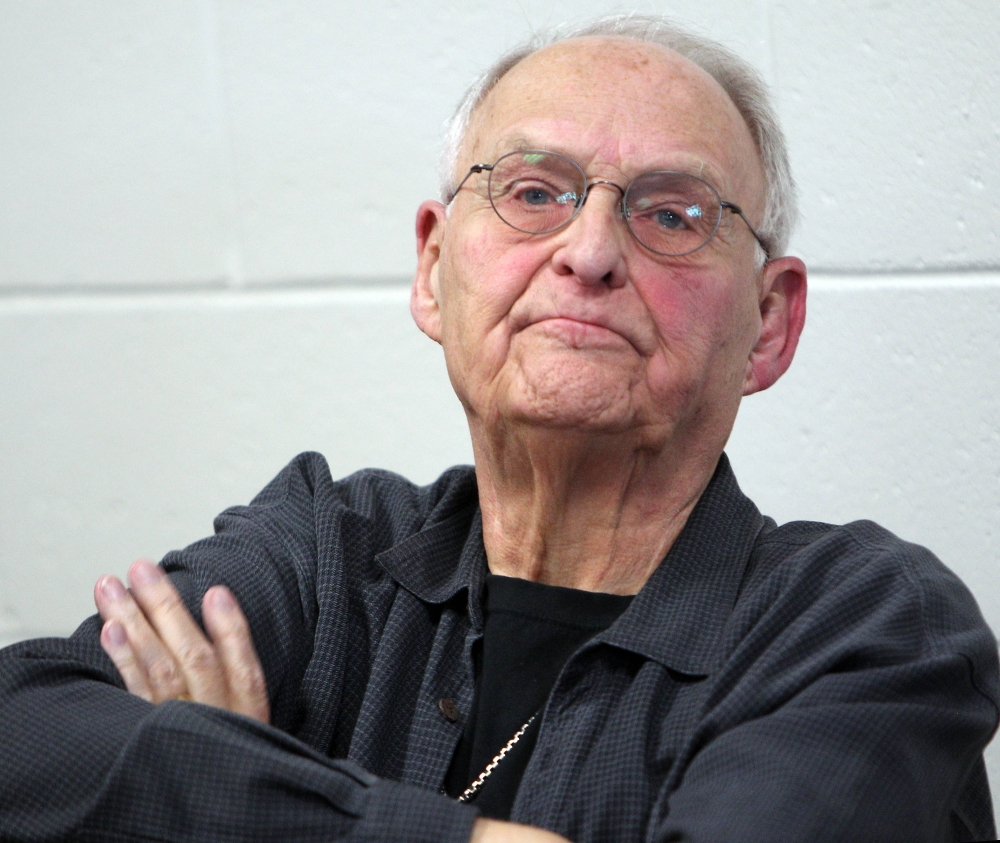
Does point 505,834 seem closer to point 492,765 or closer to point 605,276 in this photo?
point 492,765

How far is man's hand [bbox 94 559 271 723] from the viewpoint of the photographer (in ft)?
4.07

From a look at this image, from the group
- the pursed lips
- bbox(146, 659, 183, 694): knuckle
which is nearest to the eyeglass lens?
the pursed lips

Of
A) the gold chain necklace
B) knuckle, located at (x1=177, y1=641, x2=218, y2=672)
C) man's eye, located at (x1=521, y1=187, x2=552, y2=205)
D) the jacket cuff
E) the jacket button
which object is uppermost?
man's eye, located at (x1=521, y1=187, x2=552, y2=205)

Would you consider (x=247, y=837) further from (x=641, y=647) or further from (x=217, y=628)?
(x=641, y=647)

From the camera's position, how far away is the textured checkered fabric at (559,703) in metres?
0.99

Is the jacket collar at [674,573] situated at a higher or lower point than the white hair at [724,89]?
lower

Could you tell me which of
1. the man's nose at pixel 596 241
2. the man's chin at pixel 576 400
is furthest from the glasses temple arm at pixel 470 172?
the man's chin at pixel 576 400

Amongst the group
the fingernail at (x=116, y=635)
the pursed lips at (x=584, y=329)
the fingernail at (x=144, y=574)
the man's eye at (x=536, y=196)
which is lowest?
the fingernail at (x=116, y=635)

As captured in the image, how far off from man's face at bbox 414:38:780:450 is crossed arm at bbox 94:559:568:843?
41 centimetres

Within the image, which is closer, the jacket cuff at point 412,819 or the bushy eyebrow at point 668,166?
the jacket cuff at point 412,819

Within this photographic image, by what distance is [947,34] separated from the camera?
2.03 m

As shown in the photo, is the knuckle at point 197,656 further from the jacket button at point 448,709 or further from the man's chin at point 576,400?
the man's chin at point 576,400

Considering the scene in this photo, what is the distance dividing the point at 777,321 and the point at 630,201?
0.35 meters

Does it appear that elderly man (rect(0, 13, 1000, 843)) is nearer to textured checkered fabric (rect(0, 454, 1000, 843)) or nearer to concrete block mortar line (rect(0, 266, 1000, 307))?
textured checkered fabric (rect(0, 454, 1000, 843))
